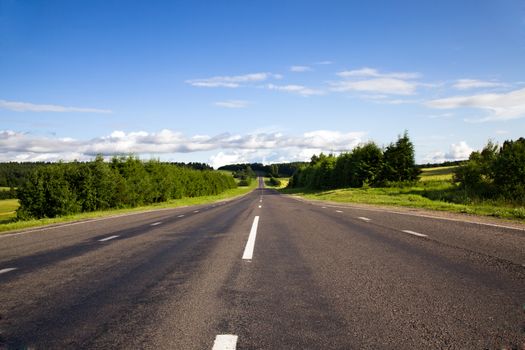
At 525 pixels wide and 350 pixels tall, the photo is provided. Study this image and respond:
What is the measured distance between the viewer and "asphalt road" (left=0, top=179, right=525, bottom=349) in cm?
331

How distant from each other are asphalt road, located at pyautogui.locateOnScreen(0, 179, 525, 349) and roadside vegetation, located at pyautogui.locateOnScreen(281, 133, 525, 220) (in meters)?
9.86

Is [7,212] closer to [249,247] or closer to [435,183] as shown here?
[249,247]

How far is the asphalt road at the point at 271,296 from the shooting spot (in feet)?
10.9

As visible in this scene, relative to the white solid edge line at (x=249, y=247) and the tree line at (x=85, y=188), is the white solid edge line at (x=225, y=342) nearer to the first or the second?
the white solid edge line at (x=249, y=247)

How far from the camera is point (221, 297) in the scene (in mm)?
4582

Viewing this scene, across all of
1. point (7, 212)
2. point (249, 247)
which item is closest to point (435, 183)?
point (249, 247)

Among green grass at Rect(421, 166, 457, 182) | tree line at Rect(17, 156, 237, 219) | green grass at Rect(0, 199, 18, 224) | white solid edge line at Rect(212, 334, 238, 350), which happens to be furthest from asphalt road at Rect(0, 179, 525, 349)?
green grass at Rect(421, 166, 457, 182)

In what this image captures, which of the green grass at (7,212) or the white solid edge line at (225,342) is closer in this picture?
the white solid edge line at (225,342)

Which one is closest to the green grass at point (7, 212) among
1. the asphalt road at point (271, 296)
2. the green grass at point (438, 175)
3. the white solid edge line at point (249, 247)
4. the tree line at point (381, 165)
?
the white solid edge line at point (249, 247)

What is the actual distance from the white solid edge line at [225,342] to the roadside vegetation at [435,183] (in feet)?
45.5

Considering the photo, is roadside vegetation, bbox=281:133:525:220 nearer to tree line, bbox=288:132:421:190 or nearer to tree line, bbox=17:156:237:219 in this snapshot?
tree line, bbox=288:132:421:190

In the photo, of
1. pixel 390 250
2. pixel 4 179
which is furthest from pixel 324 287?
pixel 4 179

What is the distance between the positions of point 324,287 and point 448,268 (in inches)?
89.7

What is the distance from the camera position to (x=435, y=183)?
173 feet
